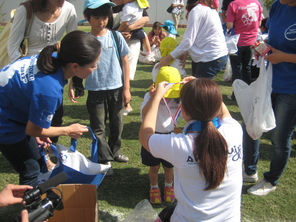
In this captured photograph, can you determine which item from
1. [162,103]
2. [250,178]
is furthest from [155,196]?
[250,178]

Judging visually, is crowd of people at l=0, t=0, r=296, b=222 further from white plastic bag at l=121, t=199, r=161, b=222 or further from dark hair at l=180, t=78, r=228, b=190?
white plastic bag at l=121, t=199, r=161, b=222

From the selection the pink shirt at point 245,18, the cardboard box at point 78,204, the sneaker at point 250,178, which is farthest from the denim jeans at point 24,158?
the pink shirt at point 245,18

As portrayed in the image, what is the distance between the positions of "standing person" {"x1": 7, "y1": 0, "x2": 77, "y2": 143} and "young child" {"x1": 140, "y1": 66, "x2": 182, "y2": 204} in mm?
1200

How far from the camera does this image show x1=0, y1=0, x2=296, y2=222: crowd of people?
1.74m

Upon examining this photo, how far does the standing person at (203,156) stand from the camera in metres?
1.67

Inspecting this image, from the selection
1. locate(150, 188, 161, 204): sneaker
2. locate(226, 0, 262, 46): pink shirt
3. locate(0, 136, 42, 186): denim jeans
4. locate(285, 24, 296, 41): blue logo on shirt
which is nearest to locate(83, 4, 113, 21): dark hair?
locate(0, 136, 42, 186): denim jeans

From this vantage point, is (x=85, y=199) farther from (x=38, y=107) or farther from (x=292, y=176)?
(x=292, y=176)

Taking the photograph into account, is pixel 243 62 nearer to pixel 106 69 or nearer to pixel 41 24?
pixel 106 69

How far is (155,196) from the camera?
115 inches

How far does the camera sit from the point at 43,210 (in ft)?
4.85

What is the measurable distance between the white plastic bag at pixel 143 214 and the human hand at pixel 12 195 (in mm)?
1007

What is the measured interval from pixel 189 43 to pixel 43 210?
2665mm

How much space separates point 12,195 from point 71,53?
948mm

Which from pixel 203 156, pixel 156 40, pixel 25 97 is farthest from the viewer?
pixel 156 40
